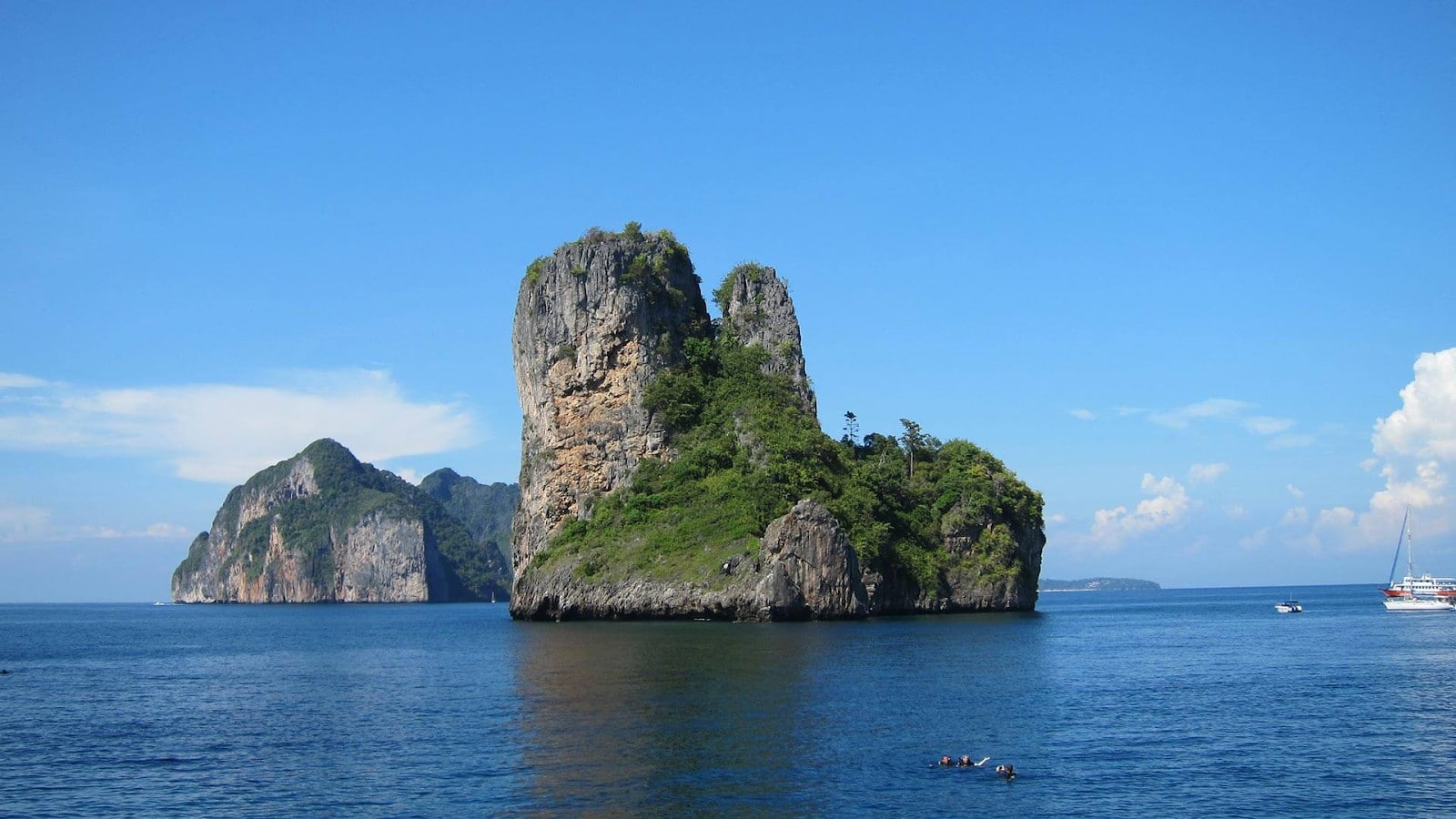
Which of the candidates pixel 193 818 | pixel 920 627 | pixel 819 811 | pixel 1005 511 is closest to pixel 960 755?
pixel 819 811

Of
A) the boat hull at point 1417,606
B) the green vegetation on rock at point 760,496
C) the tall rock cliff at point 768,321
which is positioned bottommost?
the boat hull at point 1417,606

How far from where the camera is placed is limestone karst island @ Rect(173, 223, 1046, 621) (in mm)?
98000

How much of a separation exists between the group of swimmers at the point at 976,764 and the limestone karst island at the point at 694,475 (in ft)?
191

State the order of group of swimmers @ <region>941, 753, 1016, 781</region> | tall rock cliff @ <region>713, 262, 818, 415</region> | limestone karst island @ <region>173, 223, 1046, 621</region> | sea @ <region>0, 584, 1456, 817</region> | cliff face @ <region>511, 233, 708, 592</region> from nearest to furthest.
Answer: sea @ <region>0, 584, 1456, 817</region>, group of swimmers @ <region>941, 753, 1016, 781</region>, limestone karst island @ <region>173, 223, 1046, 621</region>, cliff face @ <region>511, 233, 708, 592</region>, tall rock cliff @ <region>713, 262, 818, 415</region>

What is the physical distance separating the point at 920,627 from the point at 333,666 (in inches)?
1576

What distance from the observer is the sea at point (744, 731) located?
96.8ft

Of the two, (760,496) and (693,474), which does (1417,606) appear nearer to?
(760,496)

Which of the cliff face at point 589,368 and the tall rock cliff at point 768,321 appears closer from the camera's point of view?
the cliff face at point 589,368

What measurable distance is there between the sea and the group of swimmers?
1.03ft

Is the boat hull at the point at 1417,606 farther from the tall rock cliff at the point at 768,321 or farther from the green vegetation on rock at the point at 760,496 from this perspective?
the tall rock cliff at the point at 768,321

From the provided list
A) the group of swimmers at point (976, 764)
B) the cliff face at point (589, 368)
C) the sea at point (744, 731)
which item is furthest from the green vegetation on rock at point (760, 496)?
the group of swimmers at point (976, 764)

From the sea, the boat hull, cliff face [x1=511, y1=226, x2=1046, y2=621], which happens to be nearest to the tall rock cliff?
cliff face [x1=511, y1=226, x2=1046, y2=621]

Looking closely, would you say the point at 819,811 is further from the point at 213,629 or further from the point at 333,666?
the point at 213,629

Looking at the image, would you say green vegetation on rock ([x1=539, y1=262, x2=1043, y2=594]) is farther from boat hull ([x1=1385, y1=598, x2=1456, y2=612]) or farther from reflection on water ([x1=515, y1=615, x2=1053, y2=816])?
boat hull ([x1=1385, y1=598, x2=1456, y2=612])
